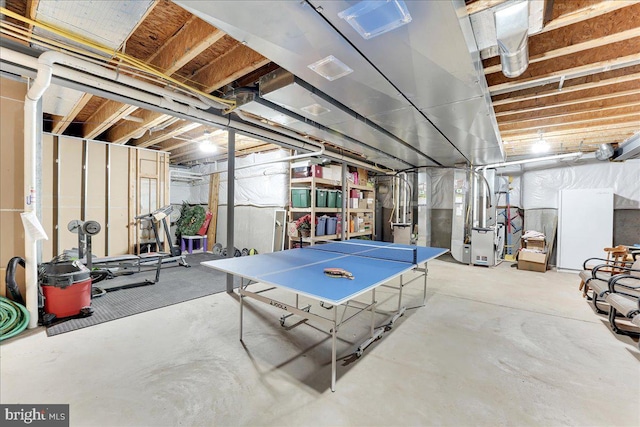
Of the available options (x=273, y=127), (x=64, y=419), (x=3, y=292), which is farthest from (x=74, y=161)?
(x=64, y=419)

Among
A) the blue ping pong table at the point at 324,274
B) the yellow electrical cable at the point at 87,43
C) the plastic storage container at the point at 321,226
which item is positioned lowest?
the blue ping pong table at the point at 324,274

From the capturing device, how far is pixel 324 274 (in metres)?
2.29

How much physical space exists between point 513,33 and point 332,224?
16.0 ft

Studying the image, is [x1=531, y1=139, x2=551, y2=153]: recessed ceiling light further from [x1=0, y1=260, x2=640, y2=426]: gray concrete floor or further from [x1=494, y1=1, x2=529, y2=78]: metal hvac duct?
[x1=494, y1=1, x2=529, y2=78]: metal hvac duct

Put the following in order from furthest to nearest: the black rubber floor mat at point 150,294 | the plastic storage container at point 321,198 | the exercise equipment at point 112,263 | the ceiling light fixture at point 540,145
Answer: the plastic storage container at point 321,198
the ceiling light fixture at point 540,145
the exercise equipment at point 112,263
the black rubber floor mat at point 150,294

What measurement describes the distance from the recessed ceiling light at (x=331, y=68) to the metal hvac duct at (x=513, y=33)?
110cm

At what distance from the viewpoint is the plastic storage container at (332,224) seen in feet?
20.3

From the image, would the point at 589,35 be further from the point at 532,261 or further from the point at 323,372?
→ the point at 532,261

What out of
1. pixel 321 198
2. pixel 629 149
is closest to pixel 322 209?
pixel 321 198

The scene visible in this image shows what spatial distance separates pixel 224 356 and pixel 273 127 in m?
3.40

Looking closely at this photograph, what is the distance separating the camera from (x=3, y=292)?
109 inches

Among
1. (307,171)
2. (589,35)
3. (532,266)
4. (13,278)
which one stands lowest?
(532,266)

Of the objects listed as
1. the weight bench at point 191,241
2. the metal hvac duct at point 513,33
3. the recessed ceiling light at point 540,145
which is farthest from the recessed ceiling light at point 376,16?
the weight bench at point 191,241

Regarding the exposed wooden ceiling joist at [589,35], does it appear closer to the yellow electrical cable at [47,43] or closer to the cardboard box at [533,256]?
the yellow electrical cable at [47,43]
